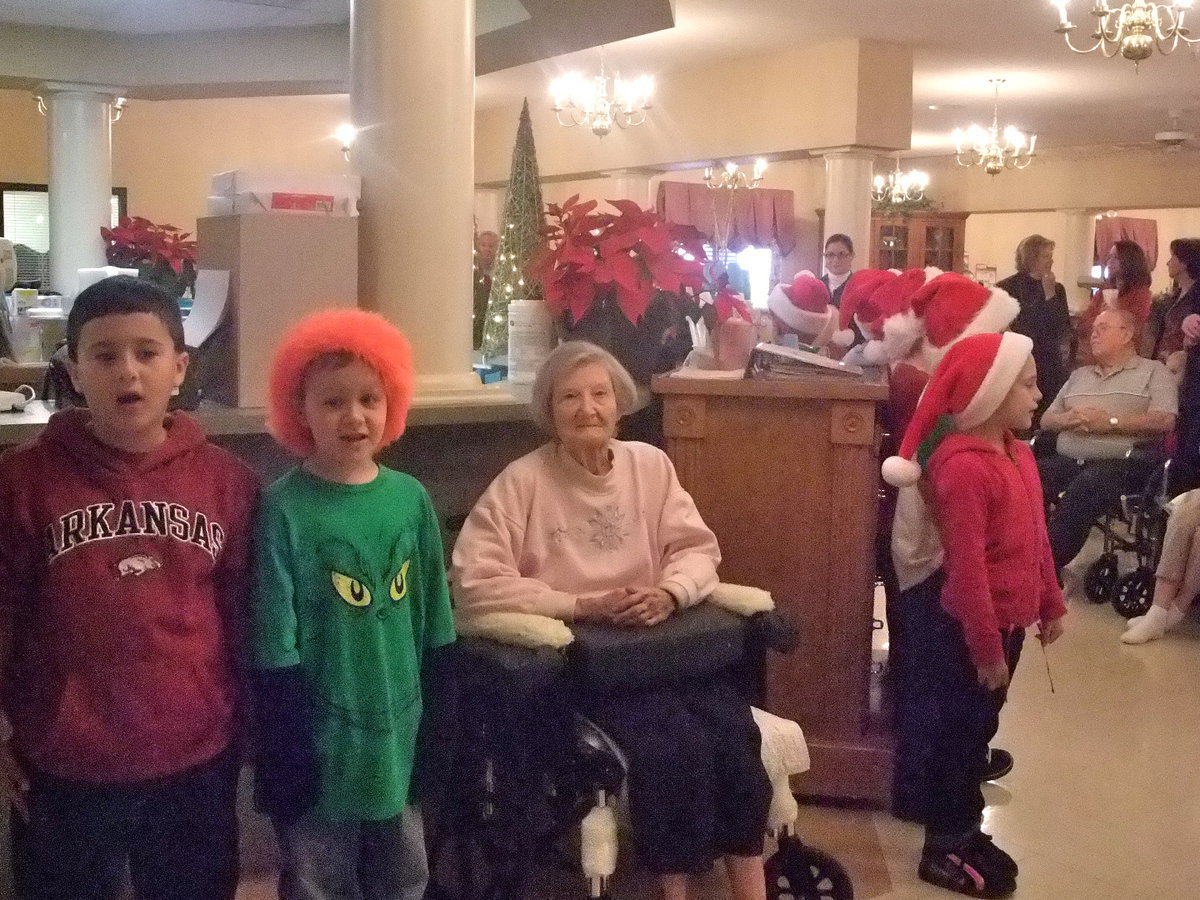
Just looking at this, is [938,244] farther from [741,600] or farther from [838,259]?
[741,600]

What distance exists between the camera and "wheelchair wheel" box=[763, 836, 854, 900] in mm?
2119

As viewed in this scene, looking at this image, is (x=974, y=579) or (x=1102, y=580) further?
(x=1102, y=580)

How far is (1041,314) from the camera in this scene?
5.89 meters

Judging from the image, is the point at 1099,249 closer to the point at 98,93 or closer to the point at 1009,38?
the point at 1009,38

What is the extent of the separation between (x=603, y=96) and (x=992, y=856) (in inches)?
222

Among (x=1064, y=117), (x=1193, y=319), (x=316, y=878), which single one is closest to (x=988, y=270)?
(x=1064, y=117)

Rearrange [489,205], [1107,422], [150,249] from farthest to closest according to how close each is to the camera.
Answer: [489,205] < [1107,422] < [150,249]

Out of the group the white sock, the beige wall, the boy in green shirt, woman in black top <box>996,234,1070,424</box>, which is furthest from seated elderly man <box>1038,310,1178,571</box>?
the beige wall

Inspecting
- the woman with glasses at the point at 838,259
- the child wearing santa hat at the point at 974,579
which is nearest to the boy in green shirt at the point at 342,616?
the child wearing santa hat at the point at 974,579

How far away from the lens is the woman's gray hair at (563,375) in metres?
2.19

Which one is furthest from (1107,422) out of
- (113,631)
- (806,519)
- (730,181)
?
(730,181)

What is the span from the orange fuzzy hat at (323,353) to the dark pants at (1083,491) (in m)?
3.39

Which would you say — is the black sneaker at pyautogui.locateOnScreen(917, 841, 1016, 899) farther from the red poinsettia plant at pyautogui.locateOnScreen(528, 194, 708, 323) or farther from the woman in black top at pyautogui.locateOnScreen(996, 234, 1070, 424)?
the woman in black top at pyautogui.locateOnScreen(996, 234, 1070, 424)

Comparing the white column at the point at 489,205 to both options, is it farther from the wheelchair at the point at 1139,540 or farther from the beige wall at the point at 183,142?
the wheelchair at the point at 1139,540
